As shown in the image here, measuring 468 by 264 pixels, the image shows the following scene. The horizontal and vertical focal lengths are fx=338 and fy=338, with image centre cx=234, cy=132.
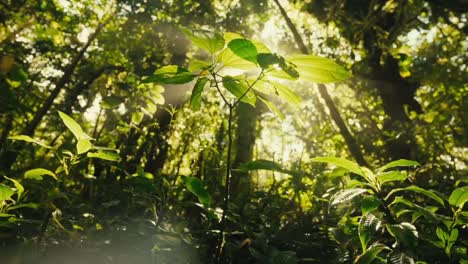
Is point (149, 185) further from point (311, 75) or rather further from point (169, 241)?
point (311, 75)

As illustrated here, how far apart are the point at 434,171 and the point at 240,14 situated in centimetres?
389

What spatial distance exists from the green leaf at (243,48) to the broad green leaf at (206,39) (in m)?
0.07

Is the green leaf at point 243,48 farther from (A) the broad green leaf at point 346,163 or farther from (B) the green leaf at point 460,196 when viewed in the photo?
(B) the green leaf at point 460,196

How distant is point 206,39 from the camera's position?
0.87m

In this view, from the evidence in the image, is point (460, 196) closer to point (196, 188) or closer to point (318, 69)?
point (318, 69)

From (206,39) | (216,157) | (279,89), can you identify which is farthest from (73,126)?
(216,157)

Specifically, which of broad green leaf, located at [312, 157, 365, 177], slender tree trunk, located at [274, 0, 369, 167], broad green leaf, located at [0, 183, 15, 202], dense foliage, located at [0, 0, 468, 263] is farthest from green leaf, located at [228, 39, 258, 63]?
slender tree trunk, located at [274, 0, 369, 167]

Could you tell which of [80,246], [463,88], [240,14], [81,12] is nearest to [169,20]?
[240,14]

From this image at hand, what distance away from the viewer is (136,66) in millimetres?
4805

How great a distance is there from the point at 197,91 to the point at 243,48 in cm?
22

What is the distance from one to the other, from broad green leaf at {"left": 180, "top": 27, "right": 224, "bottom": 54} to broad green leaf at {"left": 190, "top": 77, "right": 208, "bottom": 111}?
99 millimetres

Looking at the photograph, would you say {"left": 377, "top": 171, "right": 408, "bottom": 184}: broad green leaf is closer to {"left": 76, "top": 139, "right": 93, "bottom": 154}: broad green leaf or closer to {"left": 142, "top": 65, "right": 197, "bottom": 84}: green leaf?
{"left": 142, "top": 65, "right": 197, "bottom": 84}: green leaf

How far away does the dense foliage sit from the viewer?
1036mm

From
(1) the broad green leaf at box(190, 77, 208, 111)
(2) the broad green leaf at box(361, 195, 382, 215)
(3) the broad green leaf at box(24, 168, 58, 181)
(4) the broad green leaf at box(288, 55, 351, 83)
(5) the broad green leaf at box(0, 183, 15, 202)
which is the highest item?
(4) the broad green leaf at box(288, 55, 351, 83)
